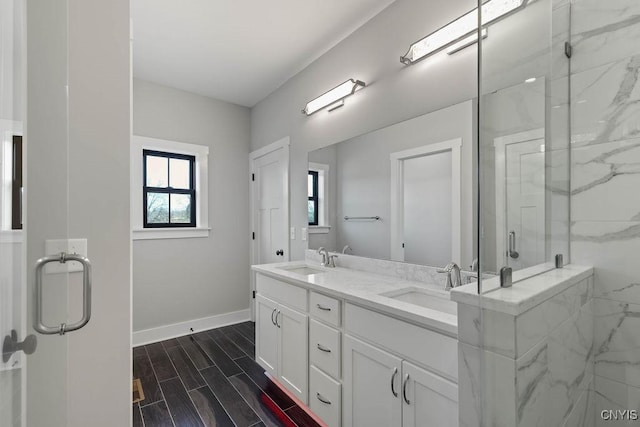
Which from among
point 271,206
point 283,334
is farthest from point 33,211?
point 271,206

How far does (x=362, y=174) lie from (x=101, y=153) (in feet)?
5.24

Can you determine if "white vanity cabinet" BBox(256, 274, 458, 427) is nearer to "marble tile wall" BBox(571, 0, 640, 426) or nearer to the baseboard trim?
"marble tile wall" BBox(571, 0, 640, 426)

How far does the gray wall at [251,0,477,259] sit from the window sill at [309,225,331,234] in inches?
Result: 6.4

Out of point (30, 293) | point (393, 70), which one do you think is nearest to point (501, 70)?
point (393, 70)

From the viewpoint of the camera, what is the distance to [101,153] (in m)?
1.20

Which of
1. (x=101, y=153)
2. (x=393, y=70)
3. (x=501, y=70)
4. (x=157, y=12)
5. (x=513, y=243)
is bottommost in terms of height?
(x=513, y=243)

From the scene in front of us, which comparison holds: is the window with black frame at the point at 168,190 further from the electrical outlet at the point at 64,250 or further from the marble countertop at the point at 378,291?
the electrical outlet at the point at 64,250

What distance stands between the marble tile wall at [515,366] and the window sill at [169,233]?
3177mm

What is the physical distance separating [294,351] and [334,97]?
1.98 m

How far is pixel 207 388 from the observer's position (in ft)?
7.23

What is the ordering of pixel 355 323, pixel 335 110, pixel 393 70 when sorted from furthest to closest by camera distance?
pixel 335 110 < pixel 393 70 < pixel 355 323

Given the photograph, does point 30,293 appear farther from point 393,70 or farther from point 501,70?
point 393,70

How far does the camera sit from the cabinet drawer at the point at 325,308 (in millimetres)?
1592
